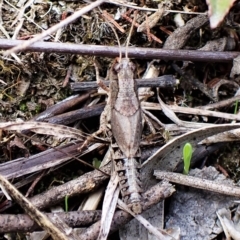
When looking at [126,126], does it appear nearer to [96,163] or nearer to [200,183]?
[96,163]

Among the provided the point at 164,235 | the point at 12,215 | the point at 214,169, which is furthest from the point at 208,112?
the point at 12,215

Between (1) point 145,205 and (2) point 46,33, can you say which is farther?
(1) point 145,205

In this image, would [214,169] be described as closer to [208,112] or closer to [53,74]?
[208,112]

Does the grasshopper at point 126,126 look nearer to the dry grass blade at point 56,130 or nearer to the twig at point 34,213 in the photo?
the dry grass blade at point 56,130

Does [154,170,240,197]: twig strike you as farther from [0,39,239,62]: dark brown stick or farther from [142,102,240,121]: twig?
[0,39,239,62]: dark brown stick

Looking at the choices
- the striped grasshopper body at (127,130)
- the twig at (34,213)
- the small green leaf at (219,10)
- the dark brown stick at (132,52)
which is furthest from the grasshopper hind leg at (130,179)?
the small green leaf at (219,10)

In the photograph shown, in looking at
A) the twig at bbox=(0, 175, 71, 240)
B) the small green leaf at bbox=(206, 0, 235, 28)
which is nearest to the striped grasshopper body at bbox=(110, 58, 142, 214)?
the twig at bbox=(0, 175, 71, 240)

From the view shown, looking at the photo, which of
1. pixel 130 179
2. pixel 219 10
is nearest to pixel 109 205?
pixel 130 179
